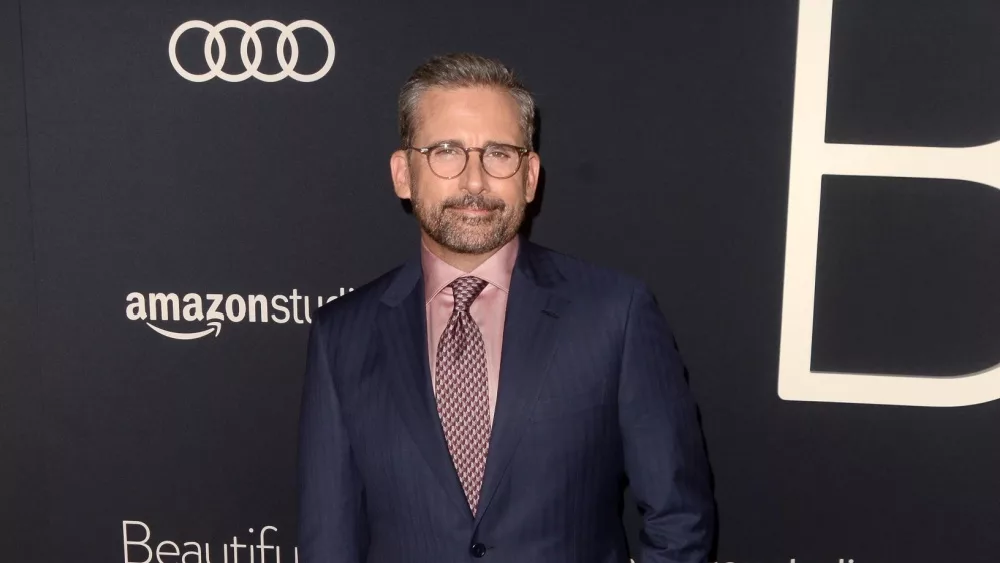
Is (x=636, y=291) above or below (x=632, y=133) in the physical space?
below

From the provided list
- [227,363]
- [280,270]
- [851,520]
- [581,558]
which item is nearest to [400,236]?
[280,270]

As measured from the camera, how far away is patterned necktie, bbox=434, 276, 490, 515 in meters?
1.66

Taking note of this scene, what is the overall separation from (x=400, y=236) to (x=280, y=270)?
1.16 ft

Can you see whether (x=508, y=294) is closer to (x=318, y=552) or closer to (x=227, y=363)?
(x=318, y=552)

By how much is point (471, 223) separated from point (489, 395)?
346 mm

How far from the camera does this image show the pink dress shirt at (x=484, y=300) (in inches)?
67.5

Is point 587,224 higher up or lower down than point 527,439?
higher up

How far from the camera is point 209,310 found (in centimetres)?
238

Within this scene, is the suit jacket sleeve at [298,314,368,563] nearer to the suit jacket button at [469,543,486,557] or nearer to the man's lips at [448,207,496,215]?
the suit jacket button at [469,543,486,557]

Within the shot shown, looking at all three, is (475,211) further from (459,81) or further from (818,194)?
(818,194)

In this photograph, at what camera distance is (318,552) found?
1.74m

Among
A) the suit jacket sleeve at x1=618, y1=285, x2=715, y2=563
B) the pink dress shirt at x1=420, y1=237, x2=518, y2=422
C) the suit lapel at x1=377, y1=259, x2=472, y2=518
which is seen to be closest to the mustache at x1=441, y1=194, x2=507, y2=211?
the pink dress shirt at x1=420, y1=237, x2=518, y2=422

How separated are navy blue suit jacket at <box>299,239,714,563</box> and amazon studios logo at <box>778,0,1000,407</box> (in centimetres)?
69

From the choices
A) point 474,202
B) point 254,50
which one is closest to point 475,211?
point 474,202
